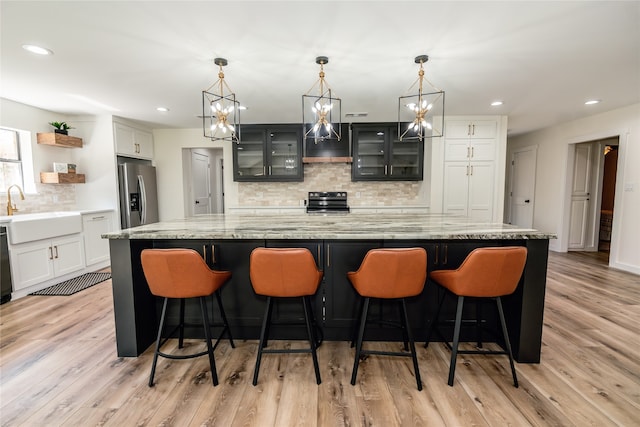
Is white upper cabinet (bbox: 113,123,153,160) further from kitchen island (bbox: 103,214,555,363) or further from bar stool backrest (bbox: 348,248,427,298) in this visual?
bar stool backrest (bbox: 348,248,427,298)

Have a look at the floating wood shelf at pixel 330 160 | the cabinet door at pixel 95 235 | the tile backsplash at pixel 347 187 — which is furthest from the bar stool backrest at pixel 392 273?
the cabinet door at pixel 95 235

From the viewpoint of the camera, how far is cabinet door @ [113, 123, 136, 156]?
14.6 feet

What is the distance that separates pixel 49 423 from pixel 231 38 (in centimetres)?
263

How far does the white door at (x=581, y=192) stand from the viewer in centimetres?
524

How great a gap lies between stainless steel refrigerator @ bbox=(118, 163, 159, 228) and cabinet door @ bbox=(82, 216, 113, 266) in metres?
0.26

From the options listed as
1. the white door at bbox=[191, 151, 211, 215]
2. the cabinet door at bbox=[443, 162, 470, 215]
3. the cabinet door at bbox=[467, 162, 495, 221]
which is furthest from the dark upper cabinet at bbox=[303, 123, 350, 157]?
the white door at bbox=[191, 151, 211, 215]

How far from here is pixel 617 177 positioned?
4.35m

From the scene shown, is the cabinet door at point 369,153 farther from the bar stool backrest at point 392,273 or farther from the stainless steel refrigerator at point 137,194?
the stainless steel refrigerator at point 137,194

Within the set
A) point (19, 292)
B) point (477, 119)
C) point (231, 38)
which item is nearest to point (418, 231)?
point (231, 38)

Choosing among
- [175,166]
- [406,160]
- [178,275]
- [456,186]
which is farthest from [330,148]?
[178,275]

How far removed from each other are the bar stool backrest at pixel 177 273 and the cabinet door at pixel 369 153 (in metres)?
3.64

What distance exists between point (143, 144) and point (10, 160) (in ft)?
5.61

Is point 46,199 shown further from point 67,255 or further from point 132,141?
point 132,141

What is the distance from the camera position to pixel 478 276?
172 centimetres
